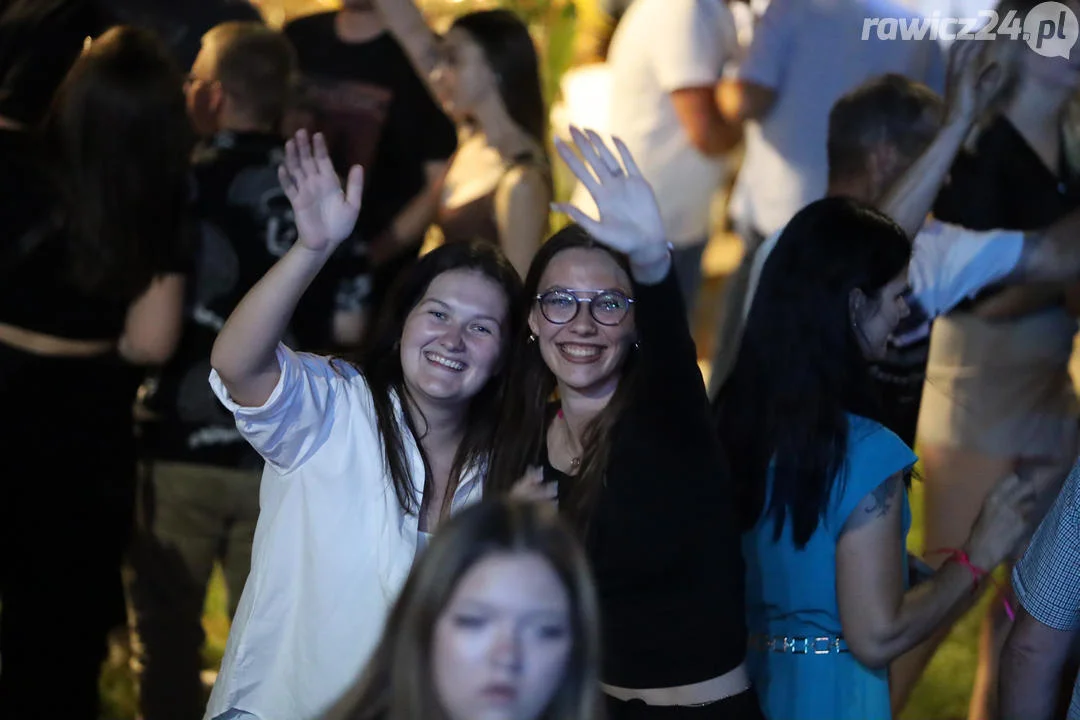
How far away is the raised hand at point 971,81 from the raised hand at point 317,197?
1.48 meters

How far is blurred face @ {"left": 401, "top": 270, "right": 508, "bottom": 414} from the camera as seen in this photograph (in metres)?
2.21

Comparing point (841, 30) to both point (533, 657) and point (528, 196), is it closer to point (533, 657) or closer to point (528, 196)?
point (528, 196)

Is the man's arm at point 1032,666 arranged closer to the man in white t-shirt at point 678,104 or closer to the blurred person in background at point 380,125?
the man in white t-shirt at point 678,104

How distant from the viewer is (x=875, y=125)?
10.1 feet

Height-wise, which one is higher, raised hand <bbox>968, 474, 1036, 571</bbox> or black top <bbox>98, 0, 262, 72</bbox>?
black top <bbox>98, 0, 262, 72</bbox>

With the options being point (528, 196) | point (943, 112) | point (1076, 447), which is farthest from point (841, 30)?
point (1076, 447)

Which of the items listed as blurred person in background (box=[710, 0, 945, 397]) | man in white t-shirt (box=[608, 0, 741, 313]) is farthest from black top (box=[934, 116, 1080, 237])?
man in white t-shirt (box=[608, 0, 741, 313])

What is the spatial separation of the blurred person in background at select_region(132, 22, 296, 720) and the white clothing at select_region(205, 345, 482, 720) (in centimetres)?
96

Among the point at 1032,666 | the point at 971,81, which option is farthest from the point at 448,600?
the point at 971,81

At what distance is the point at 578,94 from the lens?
4.18m

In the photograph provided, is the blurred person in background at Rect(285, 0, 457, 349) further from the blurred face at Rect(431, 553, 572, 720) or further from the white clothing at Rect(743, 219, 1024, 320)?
the blurred face at Rect(431, 553, 572, 720)

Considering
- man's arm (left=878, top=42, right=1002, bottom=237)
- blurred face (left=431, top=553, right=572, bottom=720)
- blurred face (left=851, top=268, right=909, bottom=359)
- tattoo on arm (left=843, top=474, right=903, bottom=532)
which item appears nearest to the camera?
blurred face (left=431, top=553, right=572, bottom=720)

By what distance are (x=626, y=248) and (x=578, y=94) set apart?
91.4 inches

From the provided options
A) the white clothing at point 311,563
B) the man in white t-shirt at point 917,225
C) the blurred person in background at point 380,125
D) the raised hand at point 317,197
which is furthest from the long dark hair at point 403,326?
the blurred person in background at point 380,125
